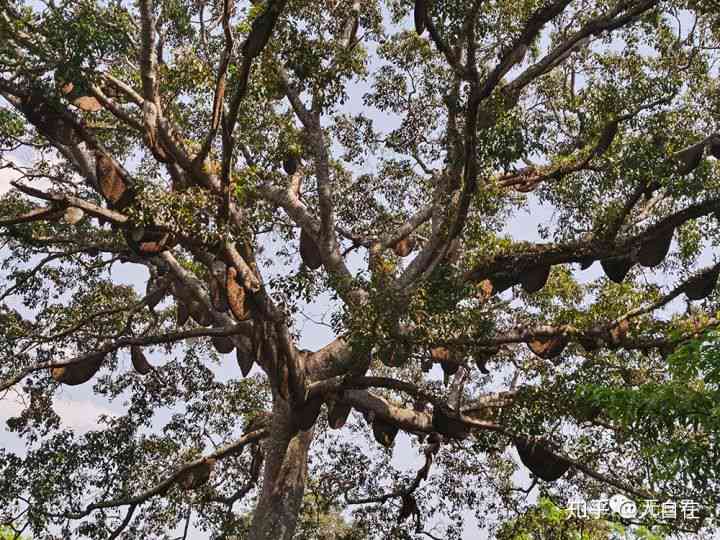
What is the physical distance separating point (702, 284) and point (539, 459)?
9.96ft

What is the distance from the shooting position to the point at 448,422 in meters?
8.11

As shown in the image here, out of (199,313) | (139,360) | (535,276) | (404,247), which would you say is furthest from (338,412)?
(139,360)

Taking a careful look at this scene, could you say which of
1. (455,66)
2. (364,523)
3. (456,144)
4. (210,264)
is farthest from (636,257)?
(364,523)

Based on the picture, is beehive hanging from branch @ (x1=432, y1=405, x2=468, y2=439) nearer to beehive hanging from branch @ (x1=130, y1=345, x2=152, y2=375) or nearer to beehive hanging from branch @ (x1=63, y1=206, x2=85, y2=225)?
beehive hanging from branch @ (x1=63, y1=206, x2=85, y2=225)

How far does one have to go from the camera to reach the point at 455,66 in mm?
6559

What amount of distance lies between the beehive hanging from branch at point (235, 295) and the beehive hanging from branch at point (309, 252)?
260 centimetres

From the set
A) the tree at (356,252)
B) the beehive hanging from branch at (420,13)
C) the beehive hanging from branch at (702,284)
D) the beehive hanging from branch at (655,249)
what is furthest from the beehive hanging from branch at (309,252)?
the beehive hanging from branch at (702,284)

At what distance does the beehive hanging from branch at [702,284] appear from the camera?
8.16 meters

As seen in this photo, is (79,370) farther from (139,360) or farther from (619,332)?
(619,332)

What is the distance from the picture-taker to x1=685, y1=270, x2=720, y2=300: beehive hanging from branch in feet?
26.8

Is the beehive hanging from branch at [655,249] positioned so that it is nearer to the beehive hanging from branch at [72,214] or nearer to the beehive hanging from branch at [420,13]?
the beehive hanging from branch at [420,13]

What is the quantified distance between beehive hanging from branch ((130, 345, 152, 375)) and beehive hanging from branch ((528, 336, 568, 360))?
628 cm

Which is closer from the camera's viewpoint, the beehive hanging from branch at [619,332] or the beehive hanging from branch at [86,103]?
the beehive hanging from branch at [86,103]

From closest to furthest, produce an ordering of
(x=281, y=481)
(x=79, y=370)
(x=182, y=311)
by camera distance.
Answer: (x=281, y=481)
(x=79, y=370)
(x=182, y=311)
